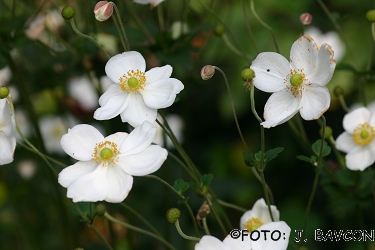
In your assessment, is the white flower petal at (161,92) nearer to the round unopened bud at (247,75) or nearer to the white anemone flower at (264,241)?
the round unopened bud at (247,75)

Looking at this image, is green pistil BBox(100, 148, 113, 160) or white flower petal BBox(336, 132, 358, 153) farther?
white flower petal BBox(336, 132, 358, 153)

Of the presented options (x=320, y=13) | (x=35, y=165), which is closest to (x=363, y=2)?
(x=320, y=13)

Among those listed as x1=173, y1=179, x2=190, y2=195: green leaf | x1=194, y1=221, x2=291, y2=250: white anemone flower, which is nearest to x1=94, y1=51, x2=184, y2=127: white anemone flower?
x1=173, y1=179, x2=190, y2=195: green leaf

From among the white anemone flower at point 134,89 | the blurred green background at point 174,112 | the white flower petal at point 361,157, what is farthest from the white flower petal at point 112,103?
the white flower petal at point 361,157

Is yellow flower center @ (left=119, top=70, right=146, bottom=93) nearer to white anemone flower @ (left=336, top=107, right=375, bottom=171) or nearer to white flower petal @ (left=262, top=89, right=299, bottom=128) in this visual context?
white flower petal @ (left=262, top=89, right=299, bottom=128)

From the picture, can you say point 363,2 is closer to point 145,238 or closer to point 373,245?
point 373,245

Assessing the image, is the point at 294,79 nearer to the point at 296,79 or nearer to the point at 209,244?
the point at 296,79

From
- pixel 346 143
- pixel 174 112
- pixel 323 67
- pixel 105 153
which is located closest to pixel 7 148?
pixel 105 153
